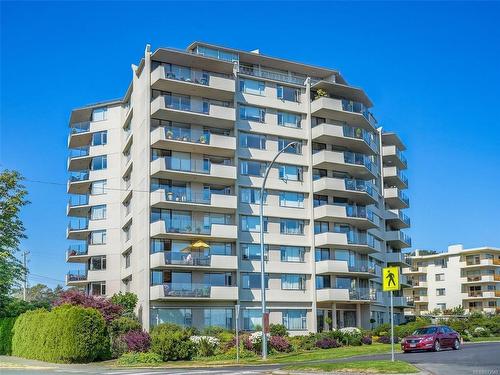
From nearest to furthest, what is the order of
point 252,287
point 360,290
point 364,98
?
point 252,287 < point 360,290 < point 364,98

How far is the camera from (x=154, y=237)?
5541 cm

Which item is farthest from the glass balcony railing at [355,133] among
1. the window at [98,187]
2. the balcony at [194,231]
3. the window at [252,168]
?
the window at [98,187]

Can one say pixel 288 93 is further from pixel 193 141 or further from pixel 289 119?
pixel 193 141

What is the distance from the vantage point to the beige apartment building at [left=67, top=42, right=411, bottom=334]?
56.3 metres

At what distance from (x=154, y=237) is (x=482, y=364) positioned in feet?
109

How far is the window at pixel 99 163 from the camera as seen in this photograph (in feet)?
224

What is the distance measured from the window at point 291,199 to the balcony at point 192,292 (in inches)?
410

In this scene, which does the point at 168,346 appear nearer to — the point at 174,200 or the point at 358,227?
the point at 174,200

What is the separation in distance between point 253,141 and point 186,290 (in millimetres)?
15293

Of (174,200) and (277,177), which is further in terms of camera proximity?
(277,177)

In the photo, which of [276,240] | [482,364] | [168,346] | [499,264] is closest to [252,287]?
[276,240]

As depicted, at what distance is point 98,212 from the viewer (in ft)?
222

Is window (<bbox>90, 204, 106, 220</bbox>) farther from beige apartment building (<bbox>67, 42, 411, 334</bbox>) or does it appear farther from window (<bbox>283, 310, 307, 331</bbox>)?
window (<bbox>283, 310, 307, 331</bbox>)

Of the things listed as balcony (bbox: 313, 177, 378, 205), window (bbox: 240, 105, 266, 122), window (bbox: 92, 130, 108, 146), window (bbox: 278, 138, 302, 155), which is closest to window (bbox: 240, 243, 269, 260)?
balcony (bbox: 313, 177, 378, 205)
